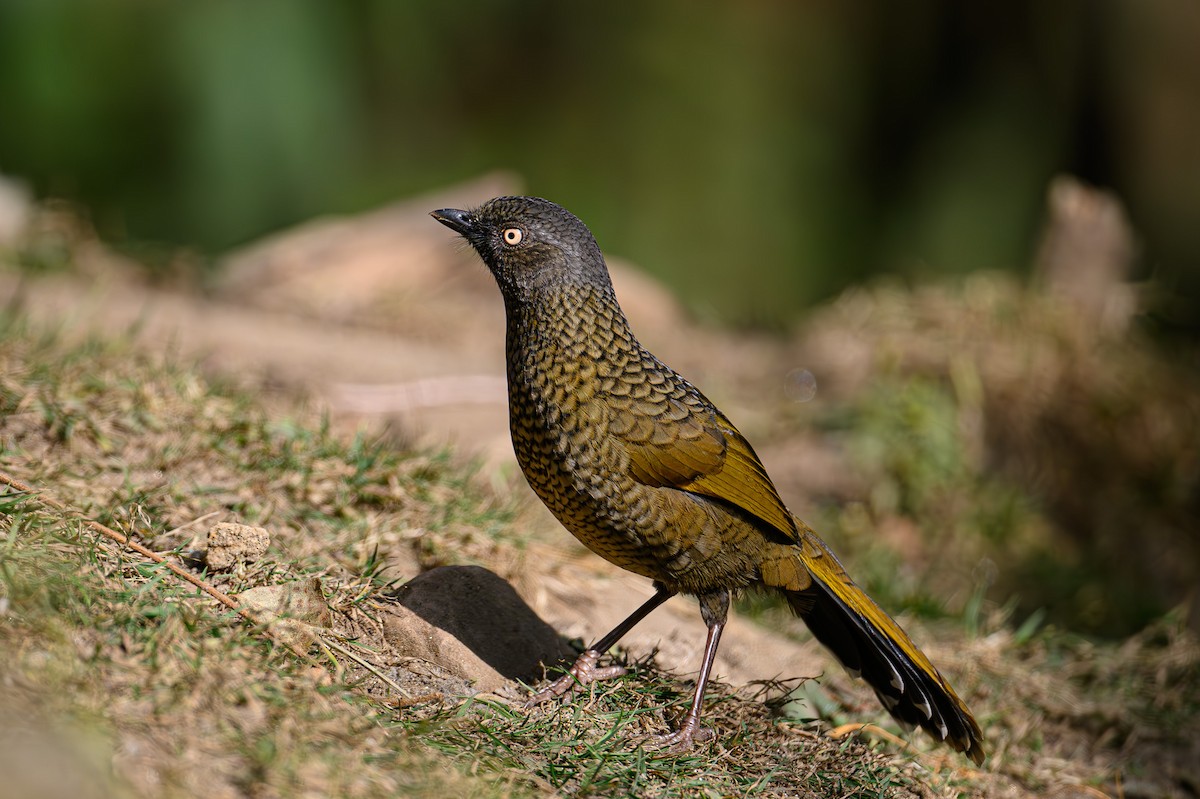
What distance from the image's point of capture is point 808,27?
12.9 metres

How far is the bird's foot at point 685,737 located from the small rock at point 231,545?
1003mm

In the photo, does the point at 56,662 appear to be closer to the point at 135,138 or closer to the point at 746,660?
the point at 746,660

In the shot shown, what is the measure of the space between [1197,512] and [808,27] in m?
8.34

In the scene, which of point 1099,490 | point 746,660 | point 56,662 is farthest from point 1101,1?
point 56,662

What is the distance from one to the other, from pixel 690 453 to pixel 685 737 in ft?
2.24

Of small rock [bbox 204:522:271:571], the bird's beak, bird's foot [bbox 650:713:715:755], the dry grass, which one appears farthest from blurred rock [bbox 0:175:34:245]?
bird's foot [bbox 650:713:715:755]

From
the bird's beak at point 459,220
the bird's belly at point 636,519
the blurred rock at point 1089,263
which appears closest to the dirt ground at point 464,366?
the bird's belly at point 636,519

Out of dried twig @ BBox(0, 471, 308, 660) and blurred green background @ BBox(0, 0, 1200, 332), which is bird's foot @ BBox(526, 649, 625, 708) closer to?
dried twig @ BBox(0, 471, 308, 660)

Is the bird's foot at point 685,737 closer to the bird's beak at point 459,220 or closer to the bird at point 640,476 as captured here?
the bird at point 640,476

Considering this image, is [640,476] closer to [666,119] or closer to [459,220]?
[459,220]

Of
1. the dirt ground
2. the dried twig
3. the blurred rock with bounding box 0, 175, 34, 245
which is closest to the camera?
the dried twig

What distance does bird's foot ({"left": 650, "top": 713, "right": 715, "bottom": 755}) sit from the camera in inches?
107

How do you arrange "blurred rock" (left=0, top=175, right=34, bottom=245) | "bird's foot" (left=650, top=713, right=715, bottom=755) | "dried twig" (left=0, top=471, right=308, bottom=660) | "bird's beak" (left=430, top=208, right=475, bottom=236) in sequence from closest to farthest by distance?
"dried twig" (left=0, top=471, right=308, bottom=660), "bird's foot" (left=650, top=713, right=715, bottom=755), "bird's beak" (left=430, top=208, right=475, bottom=236), "blurred rock" (left=0, top=175, right=34, bottom=245)

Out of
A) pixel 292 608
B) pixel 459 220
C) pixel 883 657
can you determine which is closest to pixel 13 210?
pixel 459 220
